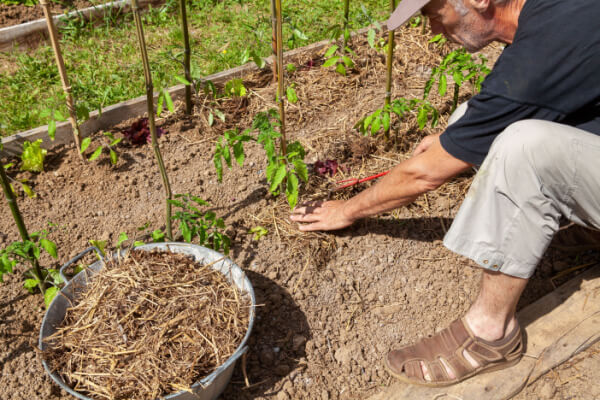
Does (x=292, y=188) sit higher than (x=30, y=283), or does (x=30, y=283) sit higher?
(x=292, y=188)

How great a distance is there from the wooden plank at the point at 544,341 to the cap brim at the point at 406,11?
1.23 meters

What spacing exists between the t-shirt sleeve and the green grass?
137 centimetres

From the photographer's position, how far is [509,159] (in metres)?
1.62

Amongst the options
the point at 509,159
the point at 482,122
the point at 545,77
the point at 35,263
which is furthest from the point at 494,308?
the point at 35,263

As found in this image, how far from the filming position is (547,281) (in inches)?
88.7

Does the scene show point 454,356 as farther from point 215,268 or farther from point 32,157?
point 32,157

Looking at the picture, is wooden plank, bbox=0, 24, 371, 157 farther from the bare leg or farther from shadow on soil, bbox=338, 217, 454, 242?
the bare leg

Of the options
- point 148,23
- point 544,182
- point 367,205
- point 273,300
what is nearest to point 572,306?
point 544,182

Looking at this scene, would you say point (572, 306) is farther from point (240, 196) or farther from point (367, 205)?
point (240, 196)

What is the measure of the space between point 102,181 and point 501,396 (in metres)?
2.05

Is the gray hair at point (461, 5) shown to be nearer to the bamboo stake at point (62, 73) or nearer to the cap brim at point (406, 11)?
the cap brim at point (406, 11)

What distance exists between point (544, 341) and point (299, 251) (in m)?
1.04

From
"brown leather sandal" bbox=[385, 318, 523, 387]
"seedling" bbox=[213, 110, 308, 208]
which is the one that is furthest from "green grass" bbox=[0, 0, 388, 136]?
"brown leather sandal" bbox=[385, 318, 523, 387]

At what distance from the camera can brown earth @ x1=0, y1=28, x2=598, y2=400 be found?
6.48 feet
